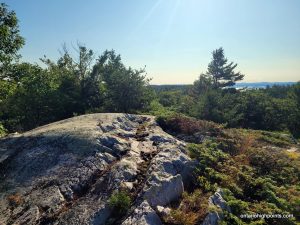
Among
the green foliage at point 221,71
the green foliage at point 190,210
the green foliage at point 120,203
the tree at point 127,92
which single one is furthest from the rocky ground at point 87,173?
the green foliage at point 221,71

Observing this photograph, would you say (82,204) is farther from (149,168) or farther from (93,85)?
(93,85)

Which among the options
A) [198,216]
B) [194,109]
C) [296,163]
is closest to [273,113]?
[194,109]

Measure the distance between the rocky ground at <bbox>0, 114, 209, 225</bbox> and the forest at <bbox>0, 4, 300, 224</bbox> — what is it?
983 millimetres

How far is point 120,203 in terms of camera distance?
314 inches

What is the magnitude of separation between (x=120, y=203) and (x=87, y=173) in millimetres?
2321

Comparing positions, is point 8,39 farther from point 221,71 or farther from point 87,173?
point 221,71

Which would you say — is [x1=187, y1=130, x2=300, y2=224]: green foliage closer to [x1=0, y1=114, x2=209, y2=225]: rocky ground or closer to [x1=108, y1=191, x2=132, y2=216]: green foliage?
[x1=0, y1=114, x2=209, y2=225]: rocky ground

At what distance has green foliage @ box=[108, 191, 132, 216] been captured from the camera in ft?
25.8

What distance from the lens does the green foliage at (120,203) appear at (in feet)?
25.8

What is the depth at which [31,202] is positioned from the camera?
868cm

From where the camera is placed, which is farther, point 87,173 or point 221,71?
point 221,71

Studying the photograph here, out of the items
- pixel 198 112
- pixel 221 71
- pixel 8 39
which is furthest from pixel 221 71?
pixel 8 39

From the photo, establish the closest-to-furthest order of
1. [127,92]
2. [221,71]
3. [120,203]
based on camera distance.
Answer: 1. [120,203]
2. [127,92]
3. [221,71]

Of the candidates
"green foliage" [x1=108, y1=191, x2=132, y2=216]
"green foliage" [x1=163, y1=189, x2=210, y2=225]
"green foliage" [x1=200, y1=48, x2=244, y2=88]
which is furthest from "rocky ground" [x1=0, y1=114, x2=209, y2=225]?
"green foliage" [x1=200, y1=48, x2=244, y2=88]
